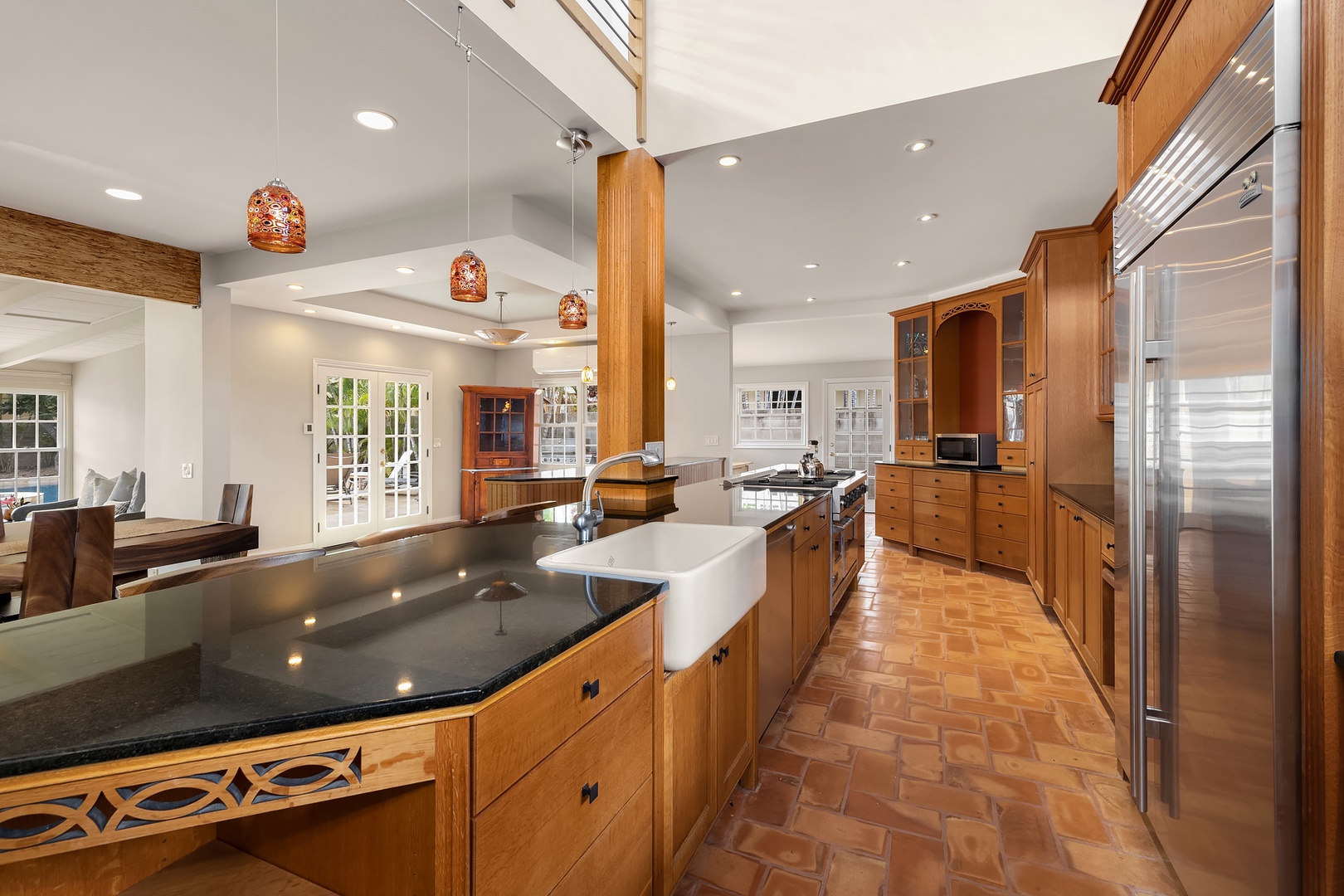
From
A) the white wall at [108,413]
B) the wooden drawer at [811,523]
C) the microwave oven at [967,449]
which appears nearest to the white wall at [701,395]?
the microwave oven at [967,449]

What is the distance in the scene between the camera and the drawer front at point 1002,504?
4547 mm

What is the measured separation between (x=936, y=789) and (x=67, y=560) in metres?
3.37

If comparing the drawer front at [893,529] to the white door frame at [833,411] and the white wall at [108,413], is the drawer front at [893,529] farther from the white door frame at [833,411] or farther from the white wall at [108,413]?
the white wall at [108,413]

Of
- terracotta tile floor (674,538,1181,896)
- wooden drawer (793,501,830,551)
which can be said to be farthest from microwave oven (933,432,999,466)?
wooden drawer (793,501,830,551)

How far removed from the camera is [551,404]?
29.0ft

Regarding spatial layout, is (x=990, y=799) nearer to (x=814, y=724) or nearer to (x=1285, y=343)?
(x=814, y=724)

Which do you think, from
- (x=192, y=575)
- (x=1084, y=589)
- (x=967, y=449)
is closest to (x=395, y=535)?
(x=192, y=575)

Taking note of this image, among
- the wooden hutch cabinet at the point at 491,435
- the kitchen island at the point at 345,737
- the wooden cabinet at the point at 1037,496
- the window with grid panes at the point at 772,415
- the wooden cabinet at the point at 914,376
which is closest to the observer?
the kitchen island at the point at 345,737

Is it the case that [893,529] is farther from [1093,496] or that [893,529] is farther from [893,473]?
[1093,496]

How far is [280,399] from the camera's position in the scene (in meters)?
5.99

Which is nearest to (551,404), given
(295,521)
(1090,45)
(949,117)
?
(295,521)

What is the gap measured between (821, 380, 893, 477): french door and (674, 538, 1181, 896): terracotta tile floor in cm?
714

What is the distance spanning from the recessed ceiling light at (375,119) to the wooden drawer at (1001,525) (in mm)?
4872

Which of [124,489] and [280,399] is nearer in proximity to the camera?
[280,399]
